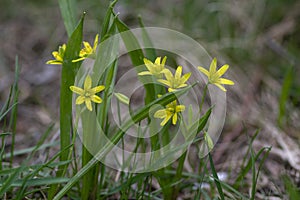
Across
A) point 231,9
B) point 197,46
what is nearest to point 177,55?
point 197,46

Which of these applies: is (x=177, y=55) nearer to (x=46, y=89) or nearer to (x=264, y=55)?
(x=264, y=55)

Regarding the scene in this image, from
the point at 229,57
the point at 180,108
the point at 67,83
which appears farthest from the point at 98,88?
the point at 229,57

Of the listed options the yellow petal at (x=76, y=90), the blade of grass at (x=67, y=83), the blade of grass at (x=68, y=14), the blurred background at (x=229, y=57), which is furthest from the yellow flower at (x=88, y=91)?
the blurred background at (x=229, y=57)

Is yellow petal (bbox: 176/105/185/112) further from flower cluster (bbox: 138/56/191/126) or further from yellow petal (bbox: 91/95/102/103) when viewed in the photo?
yellow petal (bbox: 91/95/102/103)

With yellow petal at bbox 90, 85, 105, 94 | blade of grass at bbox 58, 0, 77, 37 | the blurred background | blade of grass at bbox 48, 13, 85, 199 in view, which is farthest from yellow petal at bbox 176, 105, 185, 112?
the blurred background

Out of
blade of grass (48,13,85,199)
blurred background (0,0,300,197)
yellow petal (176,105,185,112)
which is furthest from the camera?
blurred background (0,0,300,197)

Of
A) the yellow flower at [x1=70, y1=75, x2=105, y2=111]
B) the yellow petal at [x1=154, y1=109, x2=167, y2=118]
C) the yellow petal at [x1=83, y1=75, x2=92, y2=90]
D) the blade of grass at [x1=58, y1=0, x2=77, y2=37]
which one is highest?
the blade of grass at [x1=58, y1=0, x2=77, y2=37]
